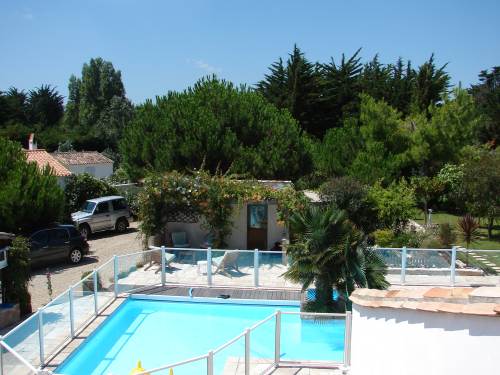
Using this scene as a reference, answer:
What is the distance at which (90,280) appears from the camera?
12.5 meters

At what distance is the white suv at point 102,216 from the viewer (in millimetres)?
23656

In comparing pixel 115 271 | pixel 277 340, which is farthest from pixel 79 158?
pixel 277 340

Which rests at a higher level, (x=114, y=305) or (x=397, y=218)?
(x=397, y=218)

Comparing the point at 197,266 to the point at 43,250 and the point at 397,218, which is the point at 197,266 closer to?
the point at 43,250

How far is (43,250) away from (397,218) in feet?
45.1

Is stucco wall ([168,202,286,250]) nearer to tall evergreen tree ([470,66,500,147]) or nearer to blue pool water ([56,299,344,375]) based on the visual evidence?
blue pool water ([56,299,344,375])

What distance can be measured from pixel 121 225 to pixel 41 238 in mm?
7136

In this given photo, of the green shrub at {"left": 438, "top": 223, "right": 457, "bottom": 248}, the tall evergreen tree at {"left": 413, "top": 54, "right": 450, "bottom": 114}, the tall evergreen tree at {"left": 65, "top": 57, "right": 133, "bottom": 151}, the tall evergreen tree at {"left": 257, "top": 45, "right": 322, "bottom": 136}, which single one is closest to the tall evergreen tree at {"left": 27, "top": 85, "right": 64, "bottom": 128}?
the tall evergreen tree at {"left": 65, "top": 57, "right": 133, "bottom": 151}

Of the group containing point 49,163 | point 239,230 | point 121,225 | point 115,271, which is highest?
point 49,163

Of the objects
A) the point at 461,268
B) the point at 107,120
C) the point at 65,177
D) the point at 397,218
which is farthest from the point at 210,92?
the point at 107,120

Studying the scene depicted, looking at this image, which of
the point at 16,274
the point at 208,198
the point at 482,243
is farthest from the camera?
the point at 482,243

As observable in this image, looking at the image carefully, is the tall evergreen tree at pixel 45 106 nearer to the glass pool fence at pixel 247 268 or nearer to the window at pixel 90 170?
the window at pixel 90 170

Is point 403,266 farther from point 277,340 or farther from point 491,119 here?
point 491,119

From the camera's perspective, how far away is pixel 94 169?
41.2 m
